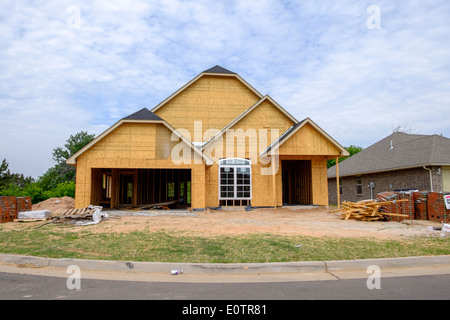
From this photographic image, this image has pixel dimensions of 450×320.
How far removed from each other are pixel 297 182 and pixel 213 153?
689cm

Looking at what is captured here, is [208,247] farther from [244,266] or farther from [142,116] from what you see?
[142,116]

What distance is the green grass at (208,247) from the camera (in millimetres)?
7055

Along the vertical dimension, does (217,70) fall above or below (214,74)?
above

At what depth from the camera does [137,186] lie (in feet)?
65.1

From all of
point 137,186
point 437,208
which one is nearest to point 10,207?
point 137,186

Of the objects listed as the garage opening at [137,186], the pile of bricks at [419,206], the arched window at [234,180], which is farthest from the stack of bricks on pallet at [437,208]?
the garage opening at [137,186]

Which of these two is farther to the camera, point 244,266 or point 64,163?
point 64,163

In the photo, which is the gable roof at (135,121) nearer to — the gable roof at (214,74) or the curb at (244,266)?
the gable roof at (214,74)

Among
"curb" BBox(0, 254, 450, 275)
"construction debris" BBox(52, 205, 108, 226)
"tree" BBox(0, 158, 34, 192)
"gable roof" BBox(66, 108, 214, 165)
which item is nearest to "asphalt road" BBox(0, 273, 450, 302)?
"curb" BBox(0, 254, 450, 275)

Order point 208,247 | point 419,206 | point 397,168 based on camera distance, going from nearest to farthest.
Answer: point 208,247, point 419,206, point 397,168

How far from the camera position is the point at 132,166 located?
53.1ft

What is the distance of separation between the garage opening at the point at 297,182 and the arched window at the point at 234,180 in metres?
3.98

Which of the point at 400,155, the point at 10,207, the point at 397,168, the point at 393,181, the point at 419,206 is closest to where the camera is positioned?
the point at 10,207

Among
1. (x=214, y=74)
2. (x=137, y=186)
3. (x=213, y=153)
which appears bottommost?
(x=137, y=186)
